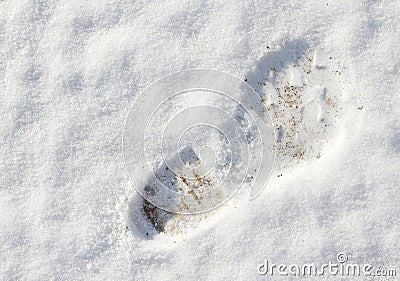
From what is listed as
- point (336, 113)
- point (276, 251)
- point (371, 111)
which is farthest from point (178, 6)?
point (276, 251)

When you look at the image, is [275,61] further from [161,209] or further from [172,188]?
[161,209]

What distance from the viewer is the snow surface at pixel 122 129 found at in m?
9.03

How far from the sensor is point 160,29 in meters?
9.17

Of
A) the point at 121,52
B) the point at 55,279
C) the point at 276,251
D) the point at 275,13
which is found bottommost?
the point at 55,279

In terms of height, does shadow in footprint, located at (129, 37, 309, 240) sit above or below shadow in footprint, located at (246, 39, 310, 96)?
below

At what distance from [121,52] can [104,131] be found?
5.87ft

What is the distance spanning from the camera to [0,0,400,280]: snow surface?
9.03 metres

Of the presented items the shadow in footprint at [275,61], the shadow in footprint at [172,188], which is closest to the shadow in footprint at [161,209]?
the shadow in footprint at [172,188]

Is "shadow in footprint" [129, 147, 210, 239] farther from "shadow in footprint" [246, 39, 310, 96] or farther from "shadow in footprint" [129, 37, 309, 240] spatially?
"shadow in footprint" [246, 39, 310, 96]

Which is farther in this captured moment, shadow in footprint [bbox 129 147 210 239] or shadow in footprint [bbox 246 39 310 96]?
shadow in footprint [bbox 246 39 310 96]

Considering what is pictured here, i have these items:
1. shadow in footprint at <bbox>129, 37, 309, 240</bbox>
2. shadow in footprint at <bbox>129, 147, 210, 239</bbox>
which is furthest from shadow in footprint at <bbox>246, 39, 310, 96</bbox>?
shadow in footprint at <bbox>129, 147, 210, 239</bbox>

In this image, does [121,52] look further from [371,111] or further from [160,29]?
[371,111]

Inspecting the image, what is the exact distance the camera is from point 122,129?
9.09 m

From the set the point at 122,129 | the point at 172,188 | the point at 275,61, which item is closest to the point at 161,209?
the point at 172,188
